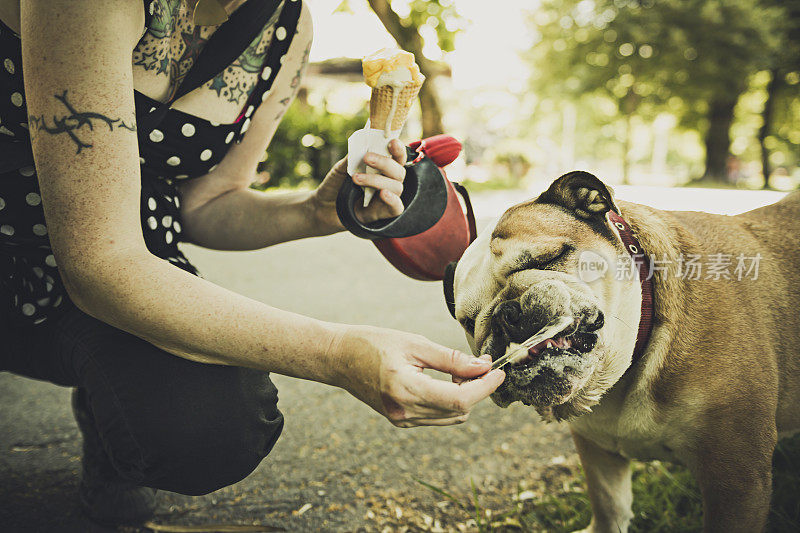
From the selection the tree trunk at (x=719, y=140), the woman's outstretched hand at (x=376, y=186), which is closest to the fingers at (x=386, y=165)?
the woman's outstretched hand at (x=376, y=186)

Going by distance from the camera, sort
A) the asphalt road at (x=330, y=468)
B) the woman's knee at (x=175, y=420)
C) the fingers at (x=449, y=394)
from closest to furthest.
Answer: the fingers at (x=449, y=394)
the woman's knee at (x=175, y=420)
the asphalt road at (x=330, y=468)

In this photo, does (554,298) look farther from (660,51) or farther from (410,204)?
(660,51)

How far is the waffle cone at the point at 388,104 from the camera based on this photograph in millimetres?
1716

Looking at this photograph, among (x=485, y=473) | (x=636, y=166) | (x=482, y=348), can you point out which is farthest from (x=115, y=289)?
(x=636, y=166)

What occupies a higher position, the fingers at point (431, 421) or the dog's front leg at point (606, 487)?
the fingers at point (431, 421)

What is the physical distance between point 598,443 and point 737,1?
68.6 feet

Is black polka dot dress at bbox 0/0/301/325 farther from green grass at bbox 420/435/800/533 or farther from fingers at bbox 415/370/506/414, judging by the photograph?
green grass at bbox 420/435/800/533

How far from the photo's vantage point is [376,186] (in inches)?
69.5

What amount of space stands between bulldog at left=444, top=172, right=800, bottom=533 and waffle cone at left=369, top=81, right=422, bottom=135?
1.55ft

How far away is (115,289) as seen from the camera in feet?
3.83

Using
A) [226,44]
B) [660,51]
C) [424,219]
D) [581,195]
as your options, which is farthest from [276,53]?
[660,51]

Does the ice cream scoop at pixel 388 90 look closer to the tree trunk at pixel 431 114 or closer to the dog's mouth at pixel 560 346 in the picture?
the dog's mouth at pixel 560 346

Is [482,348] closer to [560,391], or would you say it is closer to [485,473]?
[560,391]

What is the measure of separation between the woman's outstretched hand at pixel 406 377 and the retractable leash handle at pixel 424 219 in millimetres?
663
